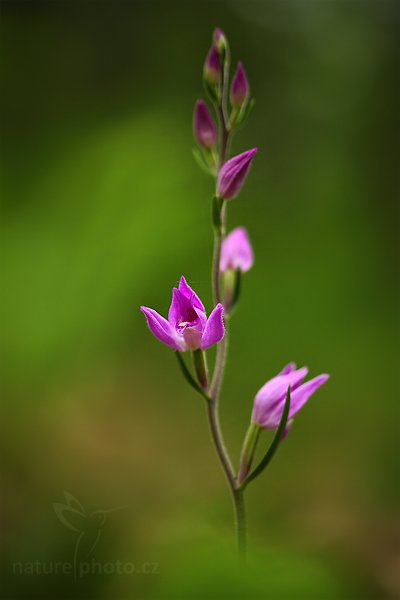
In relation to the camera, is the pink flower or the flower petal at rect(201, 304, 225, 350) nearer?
the flower petal at rect(201, 304, 225, 350)

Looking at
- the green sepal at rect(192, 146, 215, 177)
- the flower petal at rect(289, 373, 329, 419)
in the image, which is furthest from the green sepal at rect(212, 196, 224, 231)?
the flower petal at rect(289, 373, 329, 419)

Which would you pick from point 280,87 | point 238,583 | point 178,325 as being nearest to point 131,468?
point 178,325

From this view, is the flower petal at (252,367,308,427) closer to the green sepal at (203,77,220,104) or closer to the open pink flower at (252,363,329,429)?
the open pink flower at (252,363,329,429)

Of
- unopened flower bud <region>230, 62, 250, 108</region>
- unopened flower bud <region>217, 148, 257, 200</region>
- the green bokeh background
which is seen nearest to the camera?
unopened flower bud <region>217, 148, 257, 200</region>

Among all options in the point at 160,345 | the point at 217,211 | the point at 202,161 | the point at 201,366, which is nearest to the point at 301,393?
the point at 201,366

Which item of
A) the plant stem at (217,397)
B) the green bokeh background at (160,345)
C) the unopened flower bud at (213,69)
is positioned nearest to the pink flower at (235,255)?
the plant stem at (217,397)

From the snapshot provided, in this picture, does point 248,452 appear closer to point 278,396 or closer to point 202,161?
point 278,396

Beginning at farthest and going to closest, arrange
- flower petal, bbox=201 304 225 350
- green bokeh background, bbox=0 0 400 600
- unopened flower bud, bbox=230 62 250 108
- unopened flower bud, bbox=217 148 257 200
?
green bokeh background, bbox=0 0 400 600
unopened flower bud, bbox=230 62 250 108
unopened flower bud, bbox=217 148 257 200
flower petal, bbox=201 304 225 350

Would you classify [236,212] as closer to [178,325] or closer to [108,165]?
[108,165]
